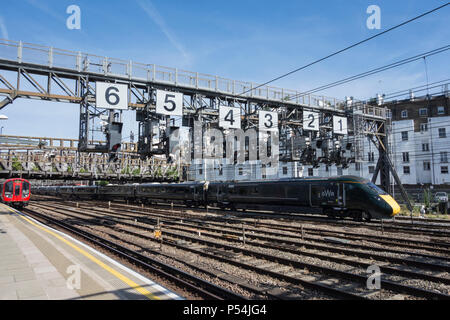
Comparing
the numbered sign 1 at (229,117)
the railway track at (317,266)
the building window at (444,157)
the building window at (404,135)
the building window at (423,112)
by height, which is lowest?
the railway track at (317,266)

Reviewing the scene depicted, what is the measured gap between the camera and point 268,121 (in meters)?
22.3

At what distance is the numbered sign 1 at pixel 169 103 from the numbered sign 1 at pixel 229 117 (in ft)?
10.6

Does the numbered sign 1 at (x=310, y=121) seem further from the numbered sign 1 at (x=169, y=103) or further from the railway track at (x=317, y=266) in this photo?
the railway track at (x=317, y=266)

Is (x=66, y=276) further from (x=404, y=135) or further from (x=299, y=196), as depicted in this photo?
(x=404, y=135)

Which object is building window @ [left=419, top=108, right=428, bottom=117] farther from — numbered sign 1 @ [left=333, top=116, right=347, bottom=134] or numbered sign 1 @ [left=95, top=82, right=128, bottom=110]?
numbered sign 1 @ [left=95, top=82, right=128, bottom=110]

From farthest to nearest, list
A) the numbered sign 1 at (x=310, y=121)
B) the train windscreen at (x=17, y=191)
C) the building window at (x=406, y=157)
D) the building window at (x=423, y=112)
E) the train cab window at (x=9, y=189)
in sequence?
the building window at (x=423, y=112) → the building window at (x=406, y=157) → the train windscreen at (x=17, y=191) → the train cab window at (x=9, y=189) → the numbered sign 1 at (x=310, y=121)

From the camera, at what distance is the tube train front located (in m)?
17.4

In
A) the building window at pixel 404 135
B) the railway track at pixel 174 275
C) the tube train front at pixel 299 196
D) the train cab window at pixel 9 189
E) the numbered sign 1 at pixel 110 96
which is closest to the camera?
the railway track at pixel 174 275

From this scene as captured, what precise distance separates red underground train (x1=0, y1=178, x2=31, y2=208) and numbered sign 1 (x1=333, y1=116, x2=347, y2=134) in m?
28.7

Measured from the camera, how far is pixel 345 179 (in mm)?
18281

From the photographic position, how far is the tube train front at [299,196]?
1736cm

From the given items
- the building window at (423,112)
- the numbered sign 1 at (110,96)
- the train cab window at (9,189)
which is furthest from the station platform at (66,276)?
the building window at (423,112)

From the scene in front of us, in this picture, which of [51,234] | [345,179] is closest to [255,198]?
[345,179]
